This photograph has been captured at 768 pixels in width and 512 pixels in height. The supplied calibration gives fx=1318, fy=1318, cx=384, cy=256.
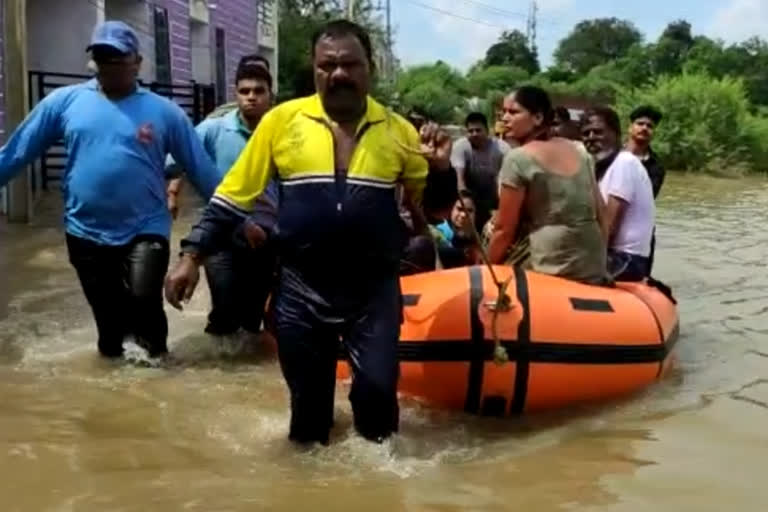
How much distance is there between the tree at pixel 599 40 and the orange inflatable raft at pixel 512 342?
98.3m

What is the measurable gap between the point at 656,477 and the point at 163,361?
2.76 m

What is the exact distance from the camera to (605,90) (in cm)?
5278

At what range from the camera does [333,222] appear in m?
4.82

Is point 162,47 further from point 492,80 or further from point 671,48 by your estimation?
point 671,48

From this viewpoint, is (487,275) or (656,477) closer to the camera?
(656,477)

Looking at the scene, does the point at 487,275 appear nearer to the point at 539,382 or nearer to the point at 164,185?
the point at 539,382

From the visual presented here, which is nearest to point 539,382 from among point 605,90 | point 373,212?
point 373,212

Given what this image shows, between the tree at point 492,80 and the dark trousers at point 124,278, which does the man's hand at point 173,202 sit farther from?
the tree at point 492,80

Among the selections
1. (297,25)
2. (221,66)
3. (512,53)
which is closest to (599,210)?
(221,66)

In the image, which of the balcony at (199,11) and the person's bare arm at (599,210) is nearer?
the person's bare arm at (599,210)

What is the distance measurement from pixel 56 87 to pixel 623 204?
33.7 ft

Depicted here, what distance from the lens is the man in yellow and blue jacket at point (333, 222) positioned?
486cm

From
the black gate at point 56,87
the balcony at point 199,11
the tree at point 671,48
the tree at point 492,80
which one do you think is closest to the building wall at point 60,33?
the black gate at point 56,87

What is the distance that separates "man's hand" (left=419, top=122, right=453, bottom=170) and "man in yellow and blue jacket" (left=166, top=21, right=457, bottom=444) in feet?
1.43
